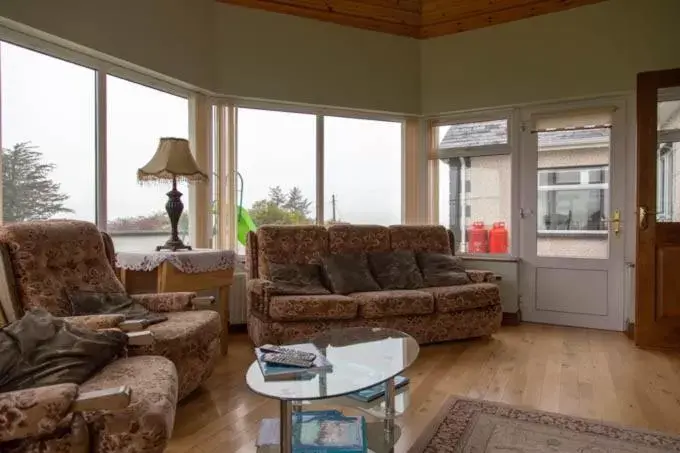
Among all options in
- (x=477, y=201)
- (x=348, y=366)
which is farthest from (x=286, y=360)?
(x=477, y=201)

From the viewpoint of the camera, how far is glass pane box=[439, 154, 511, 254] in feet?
15.1

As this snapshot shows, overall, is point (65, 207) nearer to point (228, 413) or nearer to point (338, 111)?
point (228, 413)

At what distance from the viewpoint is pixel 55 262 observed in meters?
2.46

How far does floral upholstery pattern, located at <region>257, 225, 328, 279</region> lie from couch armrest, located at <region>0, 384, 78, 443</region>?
2380mm

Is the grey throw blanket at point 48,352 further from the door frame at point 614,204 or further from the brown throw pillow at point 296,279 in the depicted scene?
the door frame at point 614,204

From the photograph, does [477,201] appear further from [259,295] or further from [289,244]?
[259,295]

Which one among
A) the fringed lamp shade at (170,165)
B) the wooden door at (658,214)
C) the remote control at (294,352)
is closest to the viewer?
the remote control at (294,352)

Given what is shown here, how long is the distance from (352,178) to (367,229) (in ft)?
2.68

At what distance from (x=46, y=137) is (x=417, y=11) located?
138 inches

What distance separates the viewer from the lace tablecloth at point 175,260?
2.99 metres

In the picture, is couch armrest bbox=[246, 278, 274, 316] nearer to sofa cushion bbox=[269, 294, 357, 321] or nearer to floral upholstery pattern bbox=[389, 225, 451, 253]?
sofa cushion bbox=[269, 294, 357, 321]

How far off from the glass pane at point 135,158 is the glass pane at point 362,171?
146 centimetres

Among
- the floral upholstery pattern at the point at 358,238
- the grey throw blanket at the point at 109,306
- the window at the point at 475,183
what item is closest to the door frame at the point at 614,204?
the window at the point at 475,183

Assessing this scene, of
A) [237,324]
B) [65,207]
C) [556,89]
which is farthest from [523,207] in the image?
[65,207]
